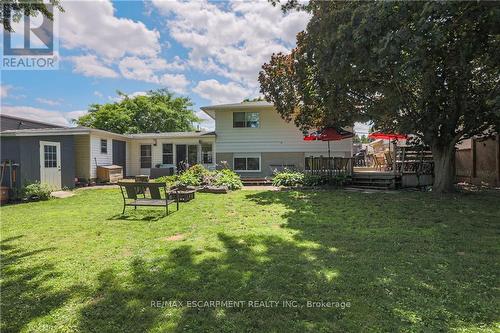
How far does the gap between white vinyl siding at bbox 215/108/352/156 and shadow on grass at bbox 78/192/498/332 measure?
1284 cm

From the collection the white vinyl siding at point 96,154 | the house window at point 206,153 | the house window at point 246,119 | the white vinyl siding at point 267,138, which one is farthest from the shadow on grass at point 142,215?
the house window at point 206,153

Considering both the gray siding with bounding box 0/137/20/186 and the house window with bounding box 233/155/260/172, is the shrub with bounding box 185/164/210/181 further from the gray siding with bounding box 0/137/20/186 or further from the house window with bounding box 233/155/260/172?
the gray siding with bounding box 0/137/20/186

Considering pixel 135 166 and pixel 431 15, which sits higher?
pixel 431 15

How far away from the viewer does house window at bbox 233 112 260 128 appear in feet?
63.1

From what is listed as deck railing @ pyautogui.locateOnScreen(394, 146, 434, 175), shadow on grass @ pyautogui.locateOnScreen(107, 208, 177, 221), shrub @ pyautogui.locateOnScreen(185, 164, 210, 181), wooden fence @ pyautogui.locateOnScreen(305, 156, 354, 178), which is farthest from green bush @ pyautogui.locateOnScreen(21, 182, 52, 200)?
deck railing @ pyautogui.locateOnScreen(394, 146, 434, 175)

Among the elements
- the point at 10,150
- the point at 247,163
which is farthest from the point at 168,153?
the point at 10,150

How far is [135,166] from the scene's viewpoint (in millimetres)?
21531

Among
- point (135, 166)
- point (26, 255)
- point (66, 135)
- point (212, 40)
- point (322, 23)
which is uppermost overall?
point (212, 40)

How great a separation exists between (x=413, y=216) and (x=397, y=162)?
6816 mm

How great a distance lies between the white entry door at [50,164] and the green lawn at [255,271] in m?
6.80

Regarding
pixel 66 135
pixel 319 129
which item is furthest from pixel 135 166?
pixel 319 129

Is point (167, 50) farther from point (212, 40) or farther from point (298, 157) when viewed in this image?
point (298, 157)

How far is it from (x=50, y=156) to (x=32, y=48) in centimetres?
741

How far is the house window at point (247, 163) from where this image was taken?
19.3m
